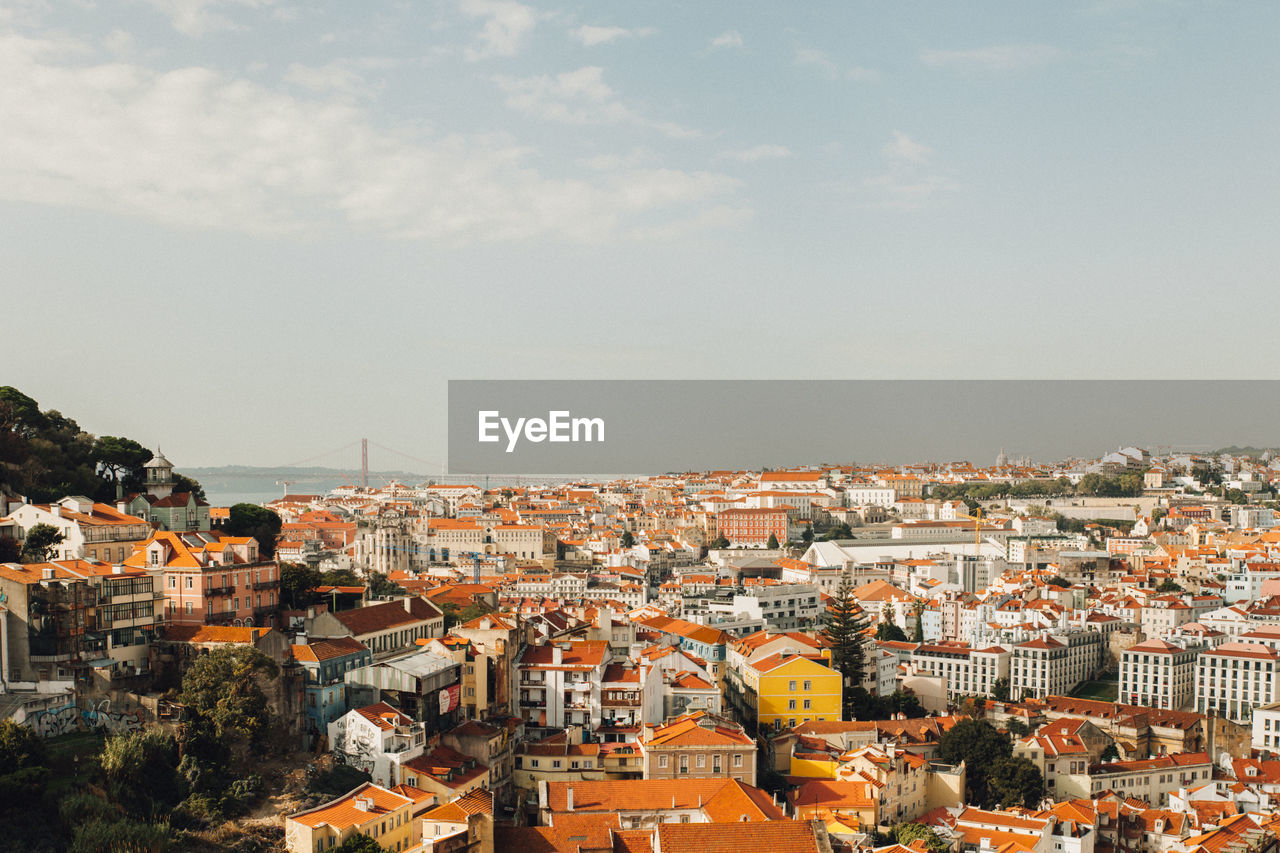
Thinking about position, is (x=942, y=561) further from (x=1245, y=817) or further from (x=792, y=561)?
(x=1245, y=817)

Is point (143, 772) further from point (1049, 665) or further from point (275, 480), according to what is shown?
point (275, 480)

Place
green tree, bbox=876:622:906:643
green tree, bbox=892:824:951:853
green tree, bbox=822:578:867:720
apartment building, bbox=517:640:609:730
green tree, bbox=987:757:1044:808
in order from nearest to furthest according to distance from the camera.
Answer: green tree, bbox=892:824:951:853 → apartment building, bbox=517:640:609:730 → green tree, bbox=987:757:1044:808 → green tree, bbox=822:578:867:720 → green tree, bbox=876:622:906:643

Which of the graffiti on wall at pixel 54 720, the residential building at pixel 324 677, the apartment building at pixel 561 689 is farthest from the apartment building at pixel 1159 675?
the graffiti on wall at pixel 54 720

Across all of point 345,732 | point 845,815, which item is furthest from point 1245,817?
point 345,732

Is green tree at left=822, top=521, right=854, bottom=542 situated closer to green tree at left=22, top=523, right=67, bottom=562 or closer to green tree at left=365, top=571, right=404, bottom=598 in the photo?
green tree at left=365, top=571, right=404, bottom=598

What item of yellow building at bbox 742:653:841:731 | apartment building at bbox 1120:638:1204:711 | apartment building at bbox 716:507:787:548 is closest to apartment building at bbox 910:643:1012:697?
apartment building at bbox 1120:638:1204:711

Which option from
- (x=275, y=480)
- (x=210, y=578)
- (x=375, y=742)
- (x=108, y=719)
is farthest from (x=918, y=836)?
(x=275, y=480)
